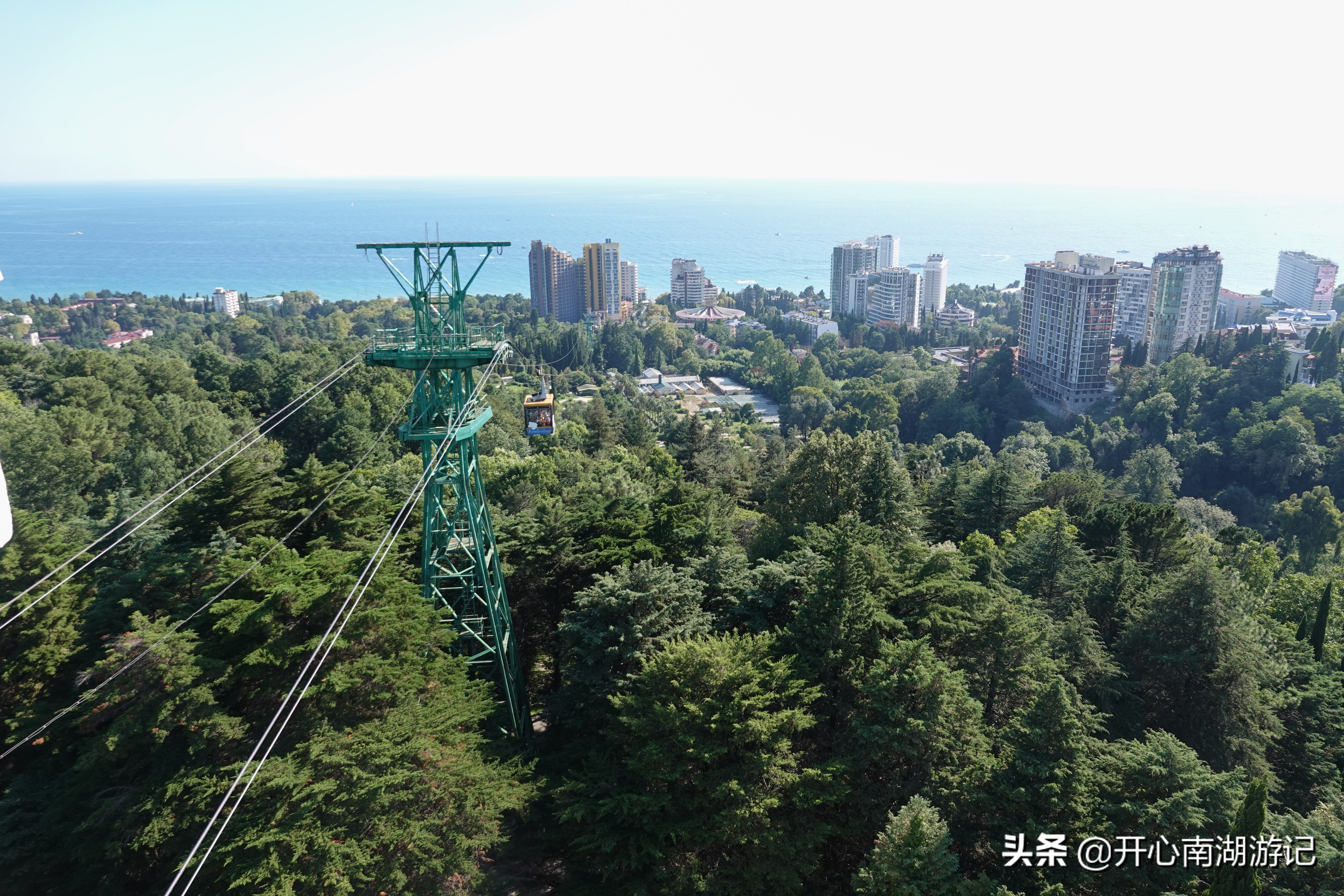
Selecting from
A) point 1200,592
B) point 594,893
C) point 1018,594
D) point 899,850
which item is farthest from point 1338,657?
point 594,893

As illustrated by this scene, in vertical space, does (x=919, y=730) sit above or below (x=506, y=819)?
above

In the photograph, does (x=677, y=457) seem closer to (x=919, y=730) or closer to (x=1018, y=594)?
(x=1018, y=594)

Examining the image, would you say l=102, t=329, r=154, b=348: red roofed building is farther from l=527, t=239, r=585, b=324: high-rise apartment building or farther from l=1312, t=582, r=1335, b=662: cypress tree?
l=1312, t=582, r=1335, b=662: cypress tree

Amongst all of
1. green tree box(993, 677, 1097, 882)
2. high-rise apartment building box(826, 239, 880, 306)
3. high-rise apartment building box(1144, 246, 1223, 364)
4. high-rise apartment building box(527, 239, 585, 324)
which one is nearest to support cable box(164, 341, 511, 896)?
green tree box(993, 677, 1097, 882)

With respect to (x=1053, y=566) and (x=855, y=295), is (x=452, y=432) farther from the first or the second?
(x=855, y=295)

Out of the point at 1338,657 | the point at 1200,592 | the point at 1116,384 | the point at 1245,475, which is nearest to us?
the point at 1200,592
